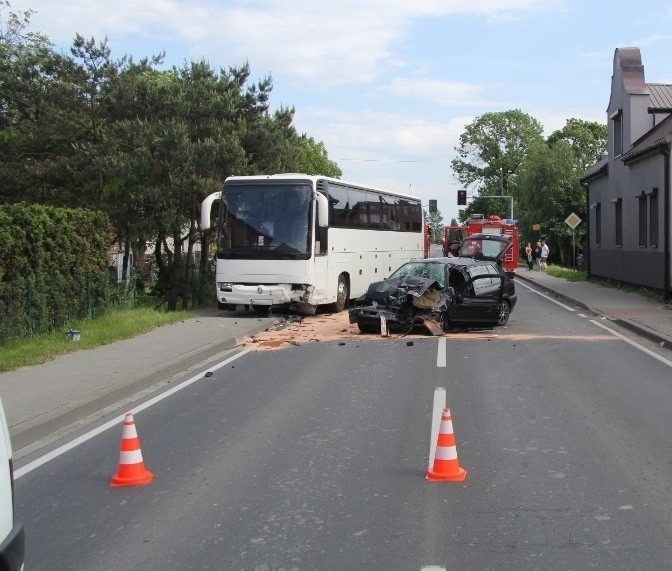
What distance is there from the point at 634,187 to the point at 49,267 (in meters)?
20.4

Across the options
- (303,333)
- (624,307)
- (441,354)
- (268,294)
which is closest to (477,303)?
(441,354)

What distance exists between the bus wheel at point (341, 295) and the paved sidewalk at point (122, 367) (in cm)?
234

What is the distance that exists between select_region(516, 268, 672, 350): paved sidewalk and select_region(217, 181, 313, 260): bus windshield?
766cm

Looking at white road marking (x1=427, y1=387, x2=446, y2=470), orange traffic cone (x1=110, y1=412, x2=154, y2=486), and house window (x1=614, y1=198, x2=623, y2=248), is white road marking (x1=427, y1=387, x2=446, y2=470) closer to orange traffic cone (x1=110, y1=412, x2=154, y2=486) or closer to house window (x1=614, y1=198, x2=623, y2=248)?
orange traffic cone (x1=110, y1=412, x2=154, y2=486)

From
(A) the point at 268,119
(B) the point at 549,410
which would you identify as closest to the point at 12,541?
(B) the point at 549,410

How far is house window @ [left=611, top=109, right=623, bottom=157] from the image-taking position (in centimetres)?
3164

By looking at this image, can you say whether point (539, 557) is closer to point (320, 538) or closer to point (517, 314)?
point (320, 538)

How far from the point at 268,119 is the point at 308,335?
1428 cm

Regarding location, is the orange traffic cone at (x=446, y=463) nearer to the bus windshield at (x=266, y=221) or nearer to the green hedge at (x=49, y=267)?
the green hedge at (x=49, y=267)

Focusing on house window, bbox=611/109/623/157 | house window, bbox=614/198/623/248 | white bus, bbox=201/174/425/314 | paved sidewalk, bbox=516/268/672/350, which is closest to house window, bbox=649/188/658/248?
paved sidewalk, bbox=516/268/672/350

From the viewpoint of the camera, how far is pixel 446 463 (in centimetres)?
641

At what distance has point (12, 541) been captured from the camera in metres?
3.12

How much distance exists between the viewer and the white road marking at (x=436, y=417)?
7215 millimetres

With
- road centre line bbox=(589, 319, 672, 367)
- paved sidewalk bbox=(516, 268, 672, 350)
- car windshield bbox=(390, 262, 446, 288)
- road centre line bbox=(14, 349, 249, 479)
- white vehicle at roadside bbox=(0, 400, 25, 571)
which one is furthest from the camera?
car windshield bbox=(390, 262, 446, 288)
